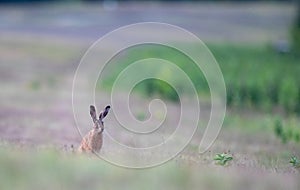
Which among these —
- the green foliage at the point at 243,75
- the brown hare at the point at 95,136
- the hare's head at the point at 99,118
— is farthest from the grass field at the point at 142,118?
the hare's head at the point at 99,118

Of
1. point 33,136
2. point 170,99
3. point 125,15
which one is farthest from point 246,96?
point 125,15

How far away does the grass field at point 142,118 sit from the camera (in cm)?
754

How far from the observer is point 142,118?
47.8 feet

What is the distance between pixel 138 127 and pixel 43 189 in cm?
556

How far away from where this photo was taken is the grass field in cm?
754

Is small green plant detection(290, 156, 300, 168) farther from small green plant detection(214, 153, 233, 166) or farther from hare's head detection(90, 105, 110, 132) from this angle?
hare's head detection(90, 105, 110, 132)

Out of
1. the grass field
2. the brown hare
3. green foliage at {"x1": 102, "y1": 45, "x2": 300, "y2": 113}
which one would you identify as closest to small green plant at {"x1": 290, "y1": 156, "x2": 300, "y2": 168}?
the grass field

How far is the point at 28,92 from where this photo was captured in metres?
18.6

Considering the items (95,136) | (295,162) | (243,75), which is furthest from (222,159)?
(243,75)

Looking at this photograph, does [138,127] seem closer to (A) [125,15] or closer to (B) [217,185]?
(B) [217,185]

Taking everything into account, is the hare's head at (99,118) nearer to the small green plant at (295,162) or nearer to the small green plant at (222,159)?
the small green plant at (222,159)

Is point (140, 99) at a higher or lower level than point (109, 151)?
higher

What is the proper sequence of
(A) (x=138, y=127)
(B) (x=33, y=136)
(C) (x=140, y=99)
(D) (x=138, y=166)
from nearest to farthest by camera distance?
(D) (x=138, y=166), (B) (x=33, y=136), (A) (x=138, y=127), (C) (x=140, y=99)

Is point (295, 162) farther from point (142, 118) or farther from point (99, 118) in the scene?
point (142, 118)
